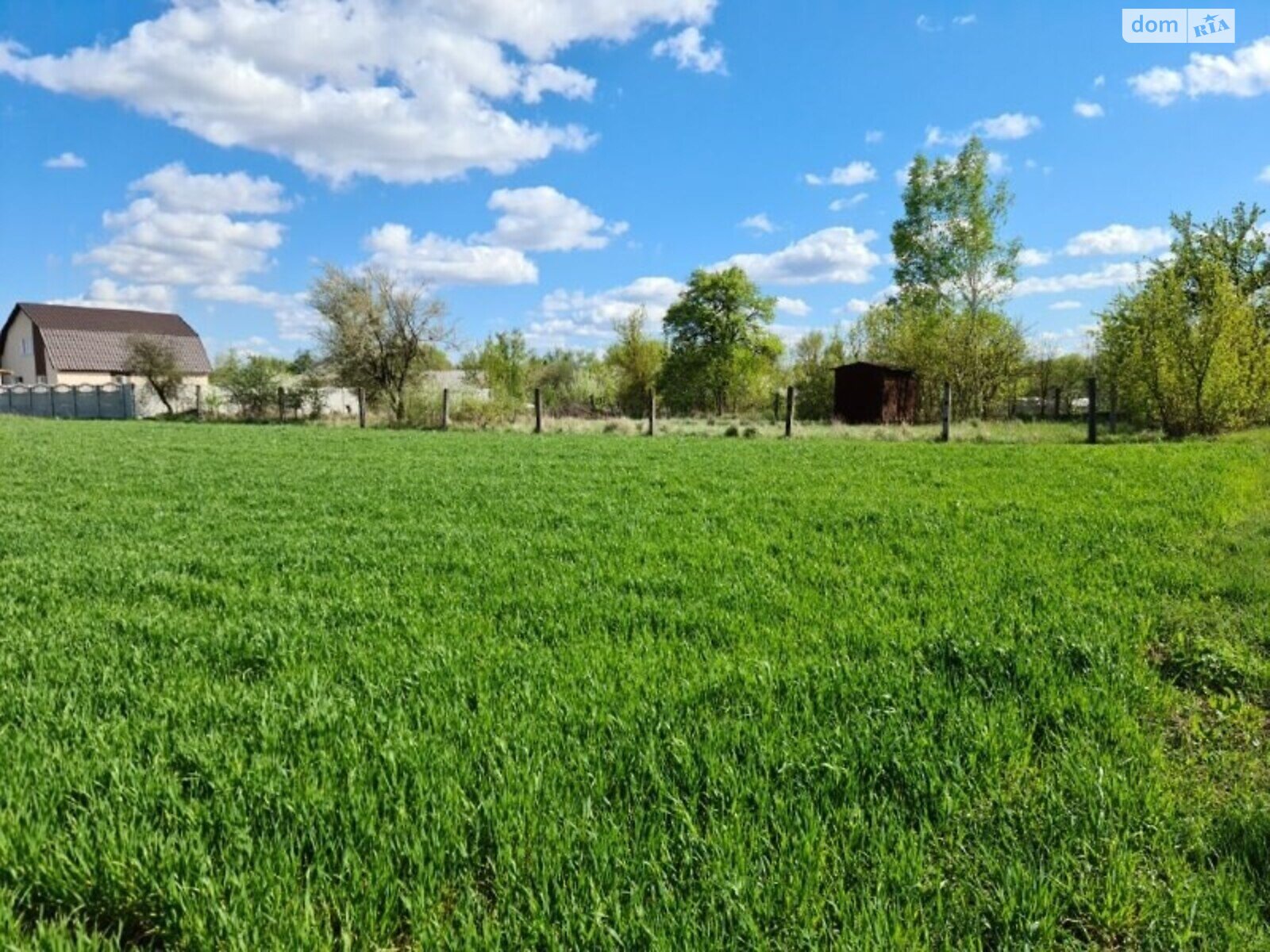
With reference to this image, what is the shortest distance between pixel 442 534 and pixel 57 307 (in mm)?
65136

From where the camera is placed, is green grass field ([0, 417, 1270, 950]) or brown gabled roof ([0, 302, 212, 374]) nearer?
green grass field ([0, 417, 1270, 950])

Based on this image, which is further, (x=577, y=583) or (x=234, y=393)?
(x=234, y=393)

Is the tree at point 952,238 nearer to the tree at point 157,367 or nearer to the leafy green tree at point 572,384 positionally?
the leafy green tree at point 572,384

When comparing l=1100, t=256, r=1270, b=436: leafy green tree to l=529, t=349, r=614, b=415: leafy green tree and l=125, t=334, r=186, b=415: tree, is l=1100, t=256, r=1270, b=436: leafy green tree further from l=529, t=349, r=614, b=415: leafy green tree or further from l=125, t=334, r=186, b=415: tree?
l=125, t=334, r=186, b=415: tree

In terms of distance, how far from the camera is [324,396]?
1266 inches

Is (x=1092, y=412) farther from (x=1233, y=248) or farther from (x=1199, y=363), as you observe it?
(x=1233, y=248)

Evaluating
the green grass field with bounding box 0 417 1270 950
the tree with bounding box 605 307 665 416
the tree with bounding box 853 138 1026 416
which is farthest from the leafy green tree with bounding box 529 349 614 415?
the green grass field with bounding box 0 417 1270 950

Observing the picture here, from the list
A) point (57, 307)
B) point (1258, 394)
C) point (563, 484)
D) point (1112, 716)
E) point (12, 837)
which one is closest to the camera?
point (12, 837)

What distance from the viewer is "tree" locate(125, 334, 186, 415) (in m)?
36.8

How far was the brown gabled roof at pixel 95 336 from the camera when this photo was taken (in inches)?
1997

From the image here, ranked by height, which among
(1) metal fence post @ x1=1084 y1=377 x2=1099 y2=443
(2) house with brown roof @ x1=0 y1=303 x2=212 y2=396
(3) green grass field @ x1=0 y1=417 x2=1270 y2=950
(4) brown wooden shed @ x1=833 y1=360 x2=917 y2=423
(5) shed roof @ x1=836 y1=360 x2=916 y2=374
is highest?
(2) house with brown roof @ x1=0 y1=303 x2=212 y2=396

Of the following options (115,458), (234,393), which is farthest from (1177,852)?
(234,393)

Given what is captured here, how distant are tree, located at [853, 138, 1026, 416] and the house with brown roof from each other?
151 feet

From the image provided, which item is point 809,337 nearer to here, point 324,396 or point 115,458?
point 324,396
